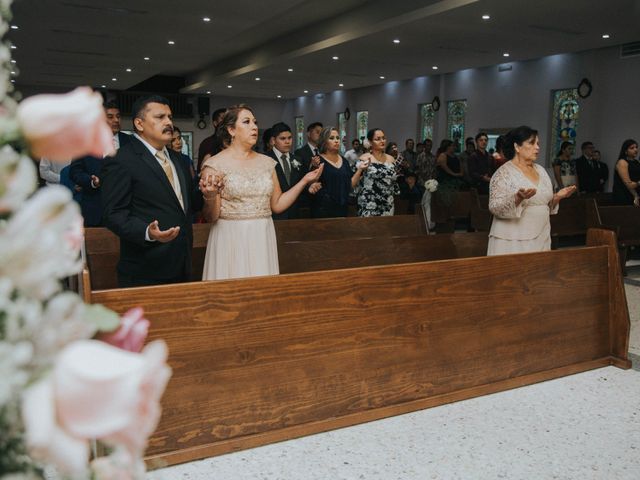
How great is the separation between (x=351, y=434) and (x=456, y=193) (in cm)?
695

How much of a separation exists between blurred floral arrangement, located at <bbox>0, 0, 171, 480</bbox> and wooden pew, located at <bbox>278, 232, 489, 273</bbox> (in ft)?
11.7

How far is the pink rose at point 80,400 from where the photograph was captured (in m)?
0.44

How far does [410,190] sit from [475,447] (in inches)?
277

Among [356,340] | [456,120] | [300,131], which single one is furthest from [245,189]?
[300,131]

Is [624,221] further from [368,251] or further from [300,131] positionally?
[300,131]

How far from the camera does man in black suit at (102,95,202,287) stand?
2891 millimetres

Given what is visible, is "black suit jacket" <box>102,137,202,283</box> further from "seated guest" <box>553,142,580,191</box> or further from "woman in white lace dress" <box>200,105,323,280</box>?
"seated guest" <box>553,142,580,191</box>

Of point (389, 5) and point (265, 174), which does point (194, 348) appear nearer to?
point (265, 174)

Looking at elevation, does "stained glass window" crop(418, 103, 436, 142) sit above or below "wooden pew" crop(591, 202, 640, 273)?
above

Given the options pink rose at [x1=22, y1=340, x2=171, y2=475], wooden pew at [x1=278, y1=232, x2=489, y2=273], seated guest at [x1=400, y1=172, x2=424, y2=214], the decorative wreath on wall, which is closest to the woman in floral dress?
wooden pew at [x1=278, y1=232, x2=489, y2=273]

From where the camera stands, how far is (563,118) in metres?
13.1

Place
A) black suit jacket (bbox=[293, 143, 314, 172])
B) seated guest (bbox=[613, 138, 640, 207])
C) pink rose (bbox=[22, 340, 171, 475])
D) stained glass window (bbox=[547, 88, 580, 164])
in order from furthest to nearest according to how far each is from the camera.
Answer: stained glass window (bbox=[547, 88, 580, 164]) → seated guest (bbox=[613, 138, 640, 207]) → black suit jacket (bbox=[293, 143, 314, 172]) → pink rose (bbox=[22, 340, 171, 475])

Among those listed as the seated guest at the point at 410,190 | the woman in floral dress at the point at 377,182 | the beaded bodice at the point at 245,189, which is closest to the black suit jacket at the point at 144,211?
the beaded bodice at the point at 245,189

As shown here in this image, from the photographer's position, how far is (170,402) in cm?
242
